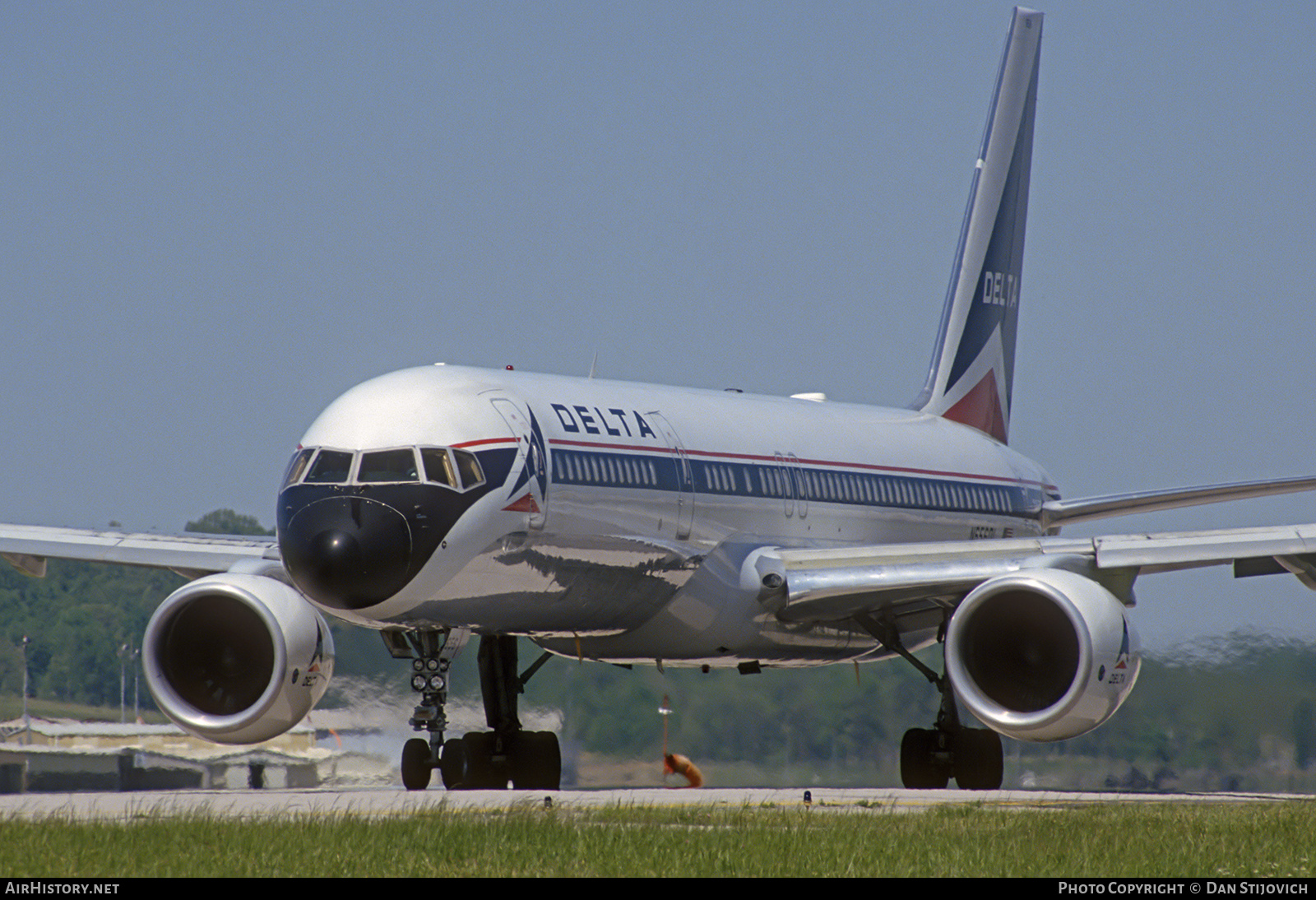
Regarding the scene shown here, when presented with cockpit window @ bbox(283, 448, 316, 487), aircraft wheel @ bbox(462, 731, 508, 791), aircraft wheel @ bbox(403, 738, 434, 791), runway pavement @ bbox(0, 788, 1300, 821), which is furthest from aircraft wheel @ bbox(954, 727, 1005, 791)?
cockpit window @ bbox(283, 448, 316, 487)

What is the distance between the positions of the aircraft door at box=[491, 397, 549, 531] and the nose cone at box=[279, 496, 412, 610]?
4.15 ft

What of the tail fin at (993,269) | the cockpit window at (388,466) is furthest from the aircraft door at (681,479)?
the tail fin at (993,269)

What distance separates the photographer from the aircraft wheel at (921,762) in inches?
861

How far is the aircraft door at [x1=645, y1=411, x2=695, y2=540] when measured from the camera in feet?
64.5

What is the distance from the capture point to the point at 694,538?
19.9m

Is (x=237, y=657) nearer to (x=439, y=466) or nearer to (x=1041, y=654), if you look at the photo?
(x=439, y=466)

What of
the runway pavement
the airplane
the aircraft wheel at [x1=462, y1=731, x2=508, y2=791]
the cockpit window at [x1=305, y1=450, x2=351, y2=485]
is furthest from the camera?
the aircraft wheel at [x1=462, y1=731, x2=508, y2=791]

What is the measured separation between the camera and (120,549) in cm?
1995

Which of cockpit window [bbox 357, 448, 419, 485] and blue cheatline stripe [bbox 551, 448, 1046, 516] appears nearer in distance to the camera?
cockpit window [bbox 357, 448, 419, 485]

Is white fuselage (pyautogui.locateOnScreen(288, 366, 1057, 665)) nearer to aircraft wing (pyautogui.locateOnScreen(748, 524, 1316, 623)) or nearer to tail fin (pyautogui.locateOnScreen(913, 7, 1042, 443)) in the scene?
aircraft wing (pyautogui.locateOnScreen(748, 524, 1316, 623))

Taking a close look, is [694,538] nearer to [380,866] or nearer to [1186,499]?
[1186,499]

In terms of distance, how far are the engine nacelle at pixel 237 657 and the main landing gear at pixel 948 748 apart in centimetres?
621

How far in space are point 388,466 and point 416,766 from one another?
329 cm

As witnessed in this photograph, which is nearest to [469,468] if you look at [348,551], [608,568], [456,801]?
[348,551]
